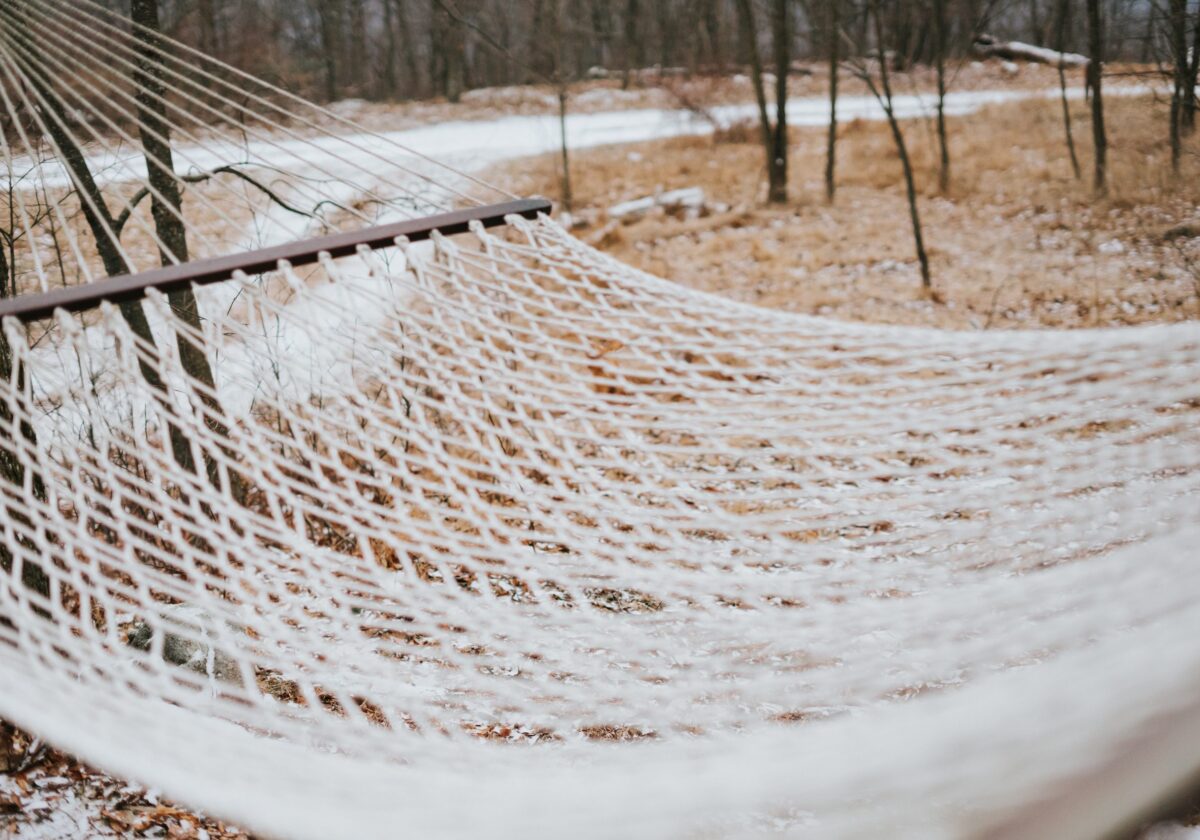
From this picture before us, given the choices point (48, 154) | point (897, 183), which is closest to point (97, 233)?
point (48, 154)

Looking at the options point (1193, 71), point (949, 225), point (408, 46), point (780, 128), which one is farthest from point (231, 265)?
point (408, 46)

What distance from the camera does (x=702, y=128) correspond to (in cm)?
911

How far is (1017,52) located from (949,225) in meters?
6.98

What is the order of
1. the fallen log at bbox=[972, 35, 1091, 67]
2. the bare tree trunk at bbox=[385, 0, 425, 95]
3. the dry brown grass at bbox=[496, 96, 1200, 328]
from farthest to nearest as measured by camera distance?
1. the bare tree trunk at bbox=[385, 0, 425, 95]
2. the fallen log at bbox=[972, 35, 1091, 67]
3. the dry brown grass at bbox=[496, 96, 1200, 328]

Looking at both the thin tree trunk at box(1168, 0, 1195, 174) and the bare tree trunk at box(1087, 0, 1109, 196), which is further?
the bare tree trunk at box(1087, 0, 1109, 196)

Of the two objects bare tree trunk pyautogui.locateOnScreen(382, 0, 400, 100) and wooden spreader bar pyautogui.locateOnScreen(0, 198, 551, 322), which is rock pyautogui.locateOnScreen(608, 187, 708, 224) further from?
bare tree trunk pyautogui.locateOnScreen(382, 0, 400, 100)

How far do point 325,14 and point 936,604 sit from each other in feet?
40.1

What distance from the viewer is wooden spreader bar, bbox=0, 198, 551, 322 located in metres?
1.56

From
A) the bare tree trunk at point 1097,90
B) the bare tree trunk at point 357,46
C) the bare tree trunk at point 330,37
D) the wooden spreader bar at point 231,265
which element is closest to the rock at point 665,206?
the bare tree trunk at point 1097,90

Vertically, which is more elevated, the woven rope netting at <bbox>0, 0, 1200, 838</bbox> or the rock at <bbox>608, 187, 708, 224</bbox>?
the rock at <bbox>608, 187, 708, 224</bbox>

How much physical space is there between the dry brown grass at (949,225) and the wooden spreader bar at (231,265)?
328 centimetres

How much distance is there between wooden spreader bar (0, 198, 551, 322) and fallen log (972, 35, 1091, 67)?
36.1 ft

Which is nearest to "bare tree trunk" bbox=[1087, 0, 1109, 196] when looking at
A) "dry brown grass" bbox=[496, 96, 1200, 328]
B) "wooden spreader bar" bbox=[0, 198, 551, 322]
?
"dry brown grass" bbox=[496, 96, 1200, 328]

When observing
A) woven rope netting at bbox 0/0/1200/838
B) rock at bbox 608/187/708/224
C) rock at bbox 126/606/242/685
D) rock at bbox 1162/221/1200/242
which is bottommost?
rock at bbox 126/606/242/685
